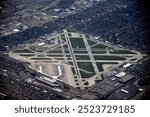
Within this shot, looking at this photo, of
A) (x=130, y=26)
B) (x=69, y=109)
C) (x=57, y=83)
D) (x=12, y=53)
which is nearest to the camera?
(x=69, y=109)

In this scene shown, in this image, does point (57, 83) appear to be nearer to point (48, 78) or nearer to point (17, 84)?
point (48, 78)

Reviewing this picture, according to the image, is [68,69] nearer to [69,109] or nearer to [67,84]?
[67,84]

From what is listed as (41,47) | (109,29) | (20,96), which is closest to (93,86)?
(20,96)

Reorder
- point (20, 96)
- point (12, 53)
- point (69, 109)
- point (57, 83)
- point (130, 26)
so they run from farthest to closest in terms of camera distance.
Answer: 1. point (130, 26)
2. point (12, 53)
3. point (57, 83)
4. point (20, 96)
5. point (69, 109)

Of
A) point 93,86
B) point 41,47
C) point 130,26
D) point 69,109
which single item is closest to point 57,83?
point 93,86

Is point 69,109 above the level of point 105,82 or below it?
above

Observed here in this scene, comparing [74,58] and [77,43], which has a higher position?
[77,43]

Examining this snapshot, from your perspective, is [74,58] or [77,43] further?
[77,43]

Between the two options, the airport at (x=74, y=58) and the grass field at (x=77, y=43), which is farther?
the grass field at (x=77, y=43)

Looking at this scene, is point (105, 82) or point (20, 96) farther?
point (105, 82)

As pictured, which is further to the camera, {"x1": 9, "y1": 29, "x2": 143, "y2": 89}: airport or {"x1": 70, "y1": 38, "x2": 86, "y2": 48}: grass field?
{"x1": 70, "y1": 38, "x2": 86, "y2": 48}: grass field
